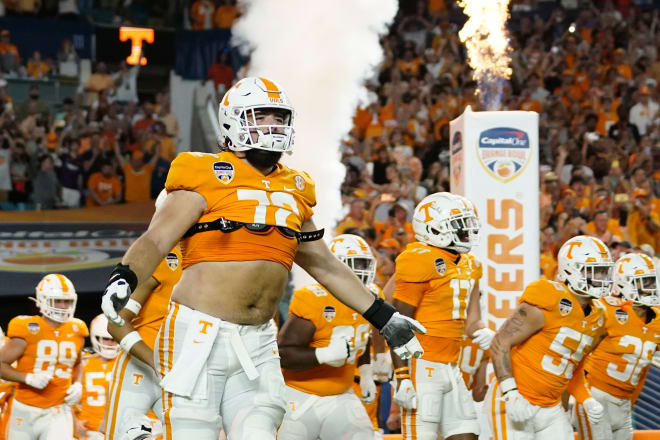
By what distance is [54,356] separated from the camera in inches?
361

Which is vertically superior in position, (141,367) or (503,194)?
(503,194)

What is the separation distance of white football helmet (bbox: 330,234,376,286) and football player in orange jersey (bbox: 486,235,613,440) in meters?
0.98

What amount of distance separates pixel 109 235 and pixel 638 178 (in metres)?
6.68

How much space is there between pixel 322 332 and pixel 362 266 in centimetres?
73

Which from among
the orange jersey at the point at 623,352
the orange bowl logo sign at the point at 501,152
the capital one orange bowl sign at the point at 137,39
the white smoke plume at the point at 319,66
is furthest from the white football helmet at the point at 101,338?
the capital one orange bowl sign at the point at 137,39

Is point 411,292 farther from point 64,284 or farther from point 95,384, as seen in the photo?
point 95,384

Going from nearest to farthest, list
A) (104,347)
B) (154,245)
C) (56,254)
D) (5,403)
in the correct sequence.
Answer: (154,245) < (5,403) < (104,347) < (56,254)

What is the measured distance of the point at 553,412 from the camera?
679cm

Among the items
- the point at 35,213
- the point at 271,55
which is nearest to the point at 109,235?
the point at 35,213

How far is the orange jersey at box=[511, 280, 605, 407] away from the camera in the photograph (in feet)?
22.0

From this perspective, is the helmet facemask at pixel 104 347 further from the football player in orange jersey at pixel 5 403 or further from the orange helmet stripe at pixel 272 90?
the orange helmet stripe at pixel 272 90

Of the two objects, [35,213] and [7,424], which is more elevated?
[35,213]

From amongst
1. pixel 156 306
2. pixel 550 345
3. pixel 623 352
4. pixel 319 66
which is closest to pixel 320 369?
pixel 156 306

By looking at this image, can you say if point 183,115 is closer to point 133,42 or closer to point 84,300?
point 133,42
